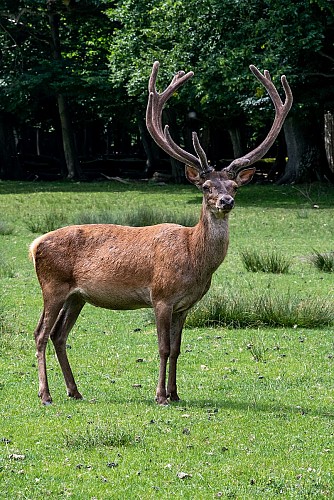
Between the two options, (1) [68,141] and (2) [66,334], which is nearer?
→ (2) [66,334]

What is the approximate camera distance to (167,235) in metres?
8.46

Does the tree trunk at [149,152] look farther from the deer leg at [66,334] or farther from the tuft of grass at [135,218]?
the deer leg at [66,334]

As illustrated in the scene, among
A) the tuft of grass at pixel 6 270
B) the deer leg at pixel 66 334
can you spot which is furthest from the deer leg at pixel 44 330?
the tuft of grass at pixel 6 270

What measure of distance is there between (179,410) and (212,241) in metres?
1.36

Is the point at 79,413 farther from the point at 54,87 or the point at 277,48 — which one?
the point at 54,87

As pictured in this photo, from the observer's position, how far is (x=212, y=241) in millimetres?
8141

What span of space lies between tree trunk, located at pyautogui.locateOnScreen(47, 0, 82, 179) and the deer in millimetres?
32170

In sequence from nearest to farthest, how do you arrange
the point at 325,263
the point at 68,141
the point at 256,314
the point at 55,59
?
the point at 256,314 < the point at 325,263 < the point at 55,59 < the point at 68,141

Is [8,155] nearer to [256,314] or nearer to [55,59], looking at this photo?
[55,59]

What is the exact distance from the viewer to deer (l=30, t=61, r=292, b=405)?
814 centimetres

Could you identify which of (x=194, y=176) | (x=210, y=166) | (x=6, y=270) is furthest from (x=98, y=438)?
(x=6, y=270)

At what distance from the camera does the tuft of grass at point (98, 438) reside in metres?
6.82

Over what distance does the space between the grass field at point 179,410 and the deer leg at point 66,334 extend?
152mm

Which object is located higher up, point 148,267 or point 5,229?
point 148,267
